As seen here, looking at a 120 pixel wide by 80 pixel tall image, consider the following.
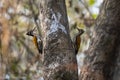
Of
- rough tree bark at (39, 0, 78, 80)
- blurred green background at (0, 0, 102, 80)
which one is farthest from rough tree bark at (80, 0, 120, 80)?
blurred green background at (0, 0, 102, 80)

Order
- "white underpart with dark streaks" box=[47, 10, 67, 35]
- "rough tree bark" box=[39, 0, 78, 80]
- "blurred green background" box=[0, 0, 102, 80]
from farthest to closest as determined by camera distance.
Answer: "blurred green background" box=[0, 0, 102, 80], "white underpart with dark streaks" box=[47, 10, 67, 35], "rough tree bark" box=[39, 0, 78, 80]

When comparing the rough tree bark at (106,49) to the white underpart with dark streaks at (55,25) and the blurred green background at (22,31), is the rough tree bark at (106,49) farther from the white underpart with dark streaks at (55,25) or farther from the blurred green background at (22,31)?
the blurred green background at (22,31)

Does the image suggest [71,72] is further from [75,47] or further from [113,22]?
[113,22]

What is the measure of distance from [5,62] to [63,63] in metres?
3.02

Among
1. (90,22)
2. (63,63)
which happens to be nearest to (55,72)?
(63,63)

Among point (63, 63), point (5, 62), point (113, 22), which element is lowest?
point (5, 62)

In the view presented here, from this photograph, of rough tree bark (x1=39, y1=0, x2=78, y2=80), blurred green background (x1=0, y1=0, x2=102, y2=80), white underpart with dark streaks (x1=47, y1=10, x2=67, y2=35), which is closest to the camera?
rough tree bark (x1=39, y1=0, x2=78, y2=80)

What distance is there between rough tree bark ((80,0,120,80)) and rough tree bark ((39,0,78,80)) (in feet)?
0.63

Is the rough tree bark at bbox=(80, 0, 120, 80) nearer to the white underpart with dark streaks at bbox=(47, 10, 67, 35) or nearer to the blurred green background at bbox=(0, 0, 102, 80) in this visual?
the white underpart with dark streaks at bbox=(47, 10, 67, 35)

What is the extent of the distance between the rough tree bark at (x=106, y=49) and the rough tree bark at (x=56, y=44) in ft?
0.63

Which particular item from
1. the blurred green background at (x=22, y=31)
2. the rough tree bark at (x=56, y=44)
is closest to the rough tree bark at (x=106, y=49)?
the rough tree bark at (x=56, y=44)

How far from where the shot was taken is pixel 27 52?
5.40m

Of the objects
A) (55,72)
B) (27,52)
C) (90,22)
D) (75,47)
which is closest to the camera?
(55,72)

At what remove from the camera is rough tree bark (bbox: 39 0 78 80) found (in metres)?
2.23
